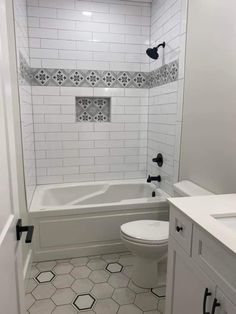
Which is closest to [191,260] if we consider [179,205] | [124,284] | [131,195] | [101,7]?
[179,205]

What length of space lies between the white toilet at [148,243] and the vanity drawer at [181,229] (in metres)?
0.54

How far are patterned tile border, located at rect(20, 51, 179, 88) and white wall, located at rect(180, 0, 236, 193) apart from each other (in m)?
0.60

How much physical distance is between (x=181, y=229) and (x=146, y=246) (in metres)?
0.68

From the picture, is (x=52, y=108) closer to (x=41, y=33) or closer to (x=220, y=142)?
(x=41, y=33)

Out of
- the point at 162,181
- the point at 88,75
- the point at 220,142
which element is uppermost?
the point at 88,75

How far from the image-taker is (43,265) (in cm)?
225

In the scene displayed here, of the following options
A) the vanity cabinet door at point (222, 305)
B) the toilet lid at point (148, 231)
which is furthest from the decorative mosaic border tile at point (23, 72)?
the vanity cabinet door at point (222, 305)

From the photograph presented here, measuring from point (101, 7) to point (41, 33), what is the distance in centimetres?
76

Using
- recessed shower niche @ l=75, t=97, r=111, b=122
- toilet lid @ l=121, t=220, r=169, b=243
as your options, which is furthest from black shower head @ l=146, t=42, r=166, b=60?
toilet lid @ l=121, t=220, r=169, b=243

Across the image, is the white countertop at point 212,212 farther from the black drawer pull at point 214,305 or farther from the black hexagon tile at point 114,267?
the black hexagon tile at point 114,267

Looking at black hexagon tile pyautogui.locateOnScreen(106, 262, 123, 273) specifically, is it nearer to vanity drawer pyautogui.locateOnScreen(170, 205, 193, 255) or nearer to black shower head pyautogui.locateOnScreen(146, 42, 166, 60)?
vanity drawer pyautogui.locateOnScreen(170, 205, 193, 255)

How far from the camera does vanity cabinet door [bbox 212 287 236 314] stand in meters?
0.84

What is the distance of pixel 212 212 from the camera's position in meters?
1.15

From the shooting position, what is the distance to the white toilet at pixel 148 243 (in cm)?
182
